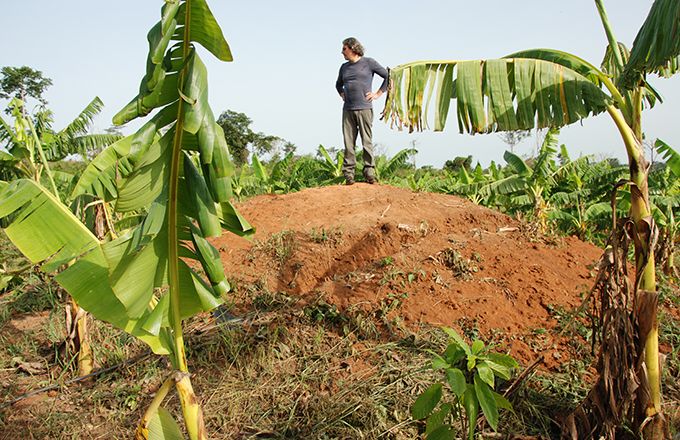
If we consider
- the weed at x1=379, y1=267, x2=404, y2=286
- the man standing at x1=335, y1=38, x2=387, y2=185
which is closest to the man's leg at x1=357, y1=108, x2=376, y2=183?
the man standing at x1=335, y1=38, x2=387, y2=185

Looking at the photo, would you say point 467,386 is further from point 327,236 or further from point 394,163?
point 394,163

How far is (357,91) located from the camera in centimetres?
708

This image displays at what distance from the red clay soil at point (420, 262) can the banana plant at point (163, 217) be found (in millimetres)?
2291

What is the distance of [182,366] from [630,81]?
10.1 ft

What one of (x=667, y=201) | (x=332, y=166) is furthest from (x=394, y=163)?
(x=667, y=201)

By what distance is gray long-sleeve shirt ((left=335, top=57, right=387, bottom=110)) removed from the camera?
6984 mm

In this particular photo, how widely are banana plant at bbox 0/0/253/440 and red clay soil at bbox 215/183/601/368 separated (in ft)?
7.52

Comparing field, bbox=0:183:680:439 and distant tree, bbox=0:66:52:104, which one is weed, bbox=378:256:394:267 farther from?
distant tree, bbox=0:66:52:104

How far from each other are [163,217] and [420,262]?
3.27 meters

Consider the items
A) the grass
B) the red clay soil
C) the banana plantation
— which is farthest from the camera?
the red clay soil

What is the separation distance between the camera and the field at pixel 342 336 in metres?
3.61

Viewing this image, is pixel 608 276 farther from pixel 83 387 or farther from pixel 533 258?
pixel 83 387

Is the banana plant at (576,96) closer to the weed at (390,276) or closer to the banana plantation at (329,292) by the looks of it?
the banana plantation at (329,292)

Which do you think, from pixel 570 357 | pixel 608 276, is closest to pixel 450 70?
pixel 608 276
